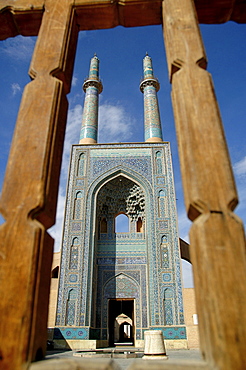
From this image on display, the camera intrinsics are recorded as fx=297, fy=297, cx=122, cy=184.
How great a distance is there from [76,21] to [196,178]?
156 centimetres

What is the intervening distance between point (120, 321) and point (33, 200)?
66.9 feet

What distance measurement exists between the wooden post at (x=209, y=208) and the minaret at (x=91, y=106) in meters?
11.1

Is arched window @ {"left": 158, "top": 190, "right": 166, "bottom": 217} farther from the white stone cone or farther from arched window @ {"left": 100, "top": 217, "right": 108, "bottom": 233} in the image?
the white stone cone

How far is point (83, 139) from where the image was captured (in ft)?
41.8

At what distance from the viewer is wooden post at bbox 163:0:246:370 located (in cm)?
102

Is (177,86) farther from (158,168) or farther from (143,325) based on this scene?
(158,168)

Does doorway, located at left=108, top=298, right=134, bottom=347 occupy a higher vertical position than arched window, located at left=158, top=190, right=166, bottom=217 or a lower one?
lower

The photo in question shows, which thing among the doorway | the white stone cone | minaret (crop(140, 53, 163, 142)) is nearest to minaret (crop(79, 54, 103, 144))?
minaret (crop(140, 53, 163, 142))

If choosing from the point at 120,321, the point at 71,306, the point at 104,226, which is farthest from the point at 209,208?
the point at 120,321

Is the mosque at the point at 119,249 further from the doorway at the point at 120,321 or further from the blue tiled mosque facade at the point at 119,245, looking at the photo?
the doorway at the point at 120,321

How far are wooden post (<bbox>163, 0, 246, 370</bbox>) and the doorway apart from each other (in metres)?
9.83

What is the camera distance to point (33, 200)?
1.33 meters

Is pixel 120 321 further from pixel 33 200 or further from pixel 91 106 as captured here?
pixel 33 200

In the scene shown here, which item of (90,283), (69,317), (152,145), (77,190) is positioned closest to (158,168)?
(152,145)
